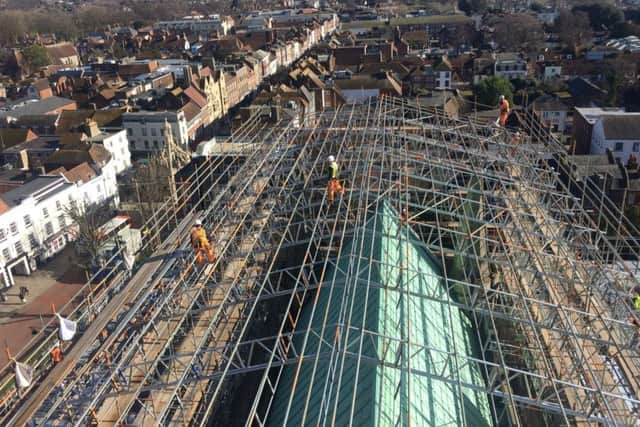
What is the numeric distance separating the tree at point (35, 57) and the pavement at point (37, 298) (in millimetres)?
50284

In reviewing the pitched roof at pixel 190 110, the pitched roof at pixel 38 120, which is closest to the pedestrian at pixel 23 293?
the pitched roof at pixel 190 110

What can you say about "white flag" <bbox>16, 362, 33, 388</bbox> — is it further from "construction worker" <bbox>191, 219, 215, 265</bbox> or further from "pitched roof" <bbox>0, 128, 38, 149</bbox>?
"pitched roof" <bbox>0, 128, 38, 149</bbox>

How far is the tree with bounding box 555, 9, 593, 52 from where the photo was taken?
65938 mm

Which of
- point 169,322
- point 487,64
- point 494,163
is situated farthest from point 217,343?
point 487,64

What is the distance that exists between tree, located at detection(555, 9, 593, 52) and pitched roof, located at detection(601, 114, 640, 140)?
127 ft

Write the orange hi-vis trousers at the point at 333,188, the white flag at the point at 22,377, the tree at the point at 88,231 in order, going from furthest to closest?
the tree at the point at 88,231, the orange hi-vis trousers at the point at 333,188, the white flag at the point at 22,377

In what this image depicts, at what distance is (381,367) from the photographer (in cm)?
855

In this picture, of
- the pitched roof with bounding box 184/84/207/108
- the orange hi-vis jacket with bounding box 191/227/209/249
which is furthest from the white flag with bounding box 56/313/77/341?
the pitched roof with bounding box 184/84/207/108

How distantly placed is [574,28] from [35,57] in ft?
232

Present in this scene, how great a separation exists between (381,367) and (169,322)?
471 cm

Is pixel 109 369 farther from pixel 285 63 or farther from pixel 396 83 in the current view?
pixel 285 63

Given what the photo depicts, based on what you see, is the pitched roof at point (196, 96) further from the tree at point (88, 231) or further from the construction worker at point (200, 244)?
the construction worker at point (200, 244)

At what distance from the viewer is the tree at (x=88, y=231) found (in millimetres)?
22766

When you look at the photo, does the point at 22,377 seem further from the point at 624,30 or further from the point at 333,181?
the point at 624,30
